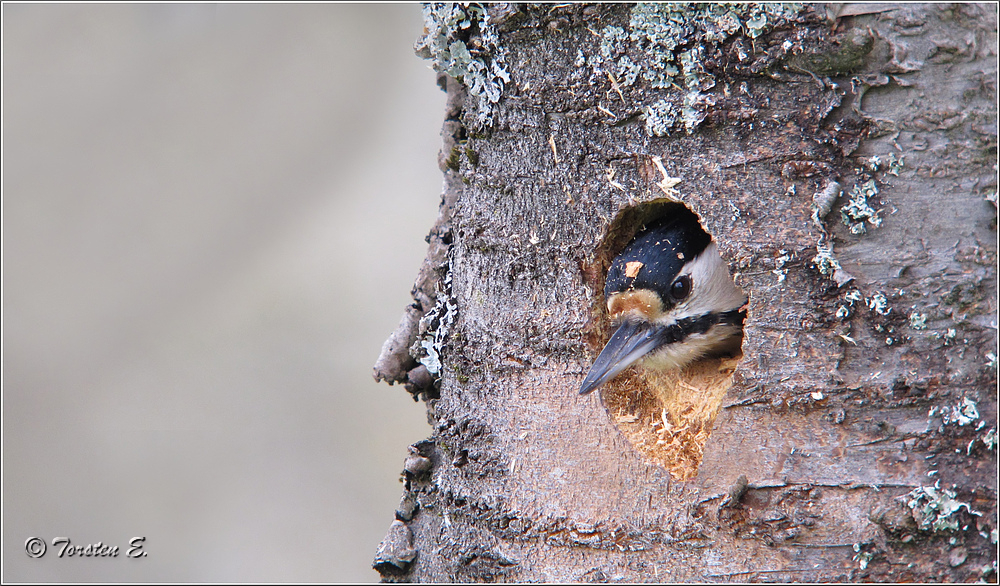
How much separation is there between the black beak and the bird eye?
120 mm

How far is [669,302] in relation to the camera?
2424 mm

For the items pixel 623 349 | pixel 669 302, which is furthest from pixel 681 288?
pixel 623 349

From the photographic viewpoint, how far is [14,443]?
4801 mm

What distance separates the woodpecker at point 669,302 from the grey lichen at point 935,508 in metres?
0.68

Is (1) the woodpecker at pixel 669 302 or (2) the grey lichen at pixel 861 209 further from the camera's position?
(1) the woodpecker at pixel 669 302

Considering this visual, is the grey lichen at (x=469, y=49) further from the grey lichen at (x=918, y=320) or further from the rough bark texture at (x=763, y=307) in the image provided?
the grey lichen at (x=918, y=320)

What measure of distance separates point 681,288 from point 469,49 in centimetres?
101

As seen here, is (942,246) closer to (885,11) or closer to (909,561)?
(885,11)

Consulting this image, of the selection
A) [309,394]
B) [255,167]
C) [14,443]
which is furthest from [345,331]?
[14,443]

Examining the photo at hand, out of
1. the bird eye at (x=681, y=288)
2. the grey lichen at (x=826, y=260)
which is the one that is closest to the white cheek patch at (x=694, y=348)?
the bird eye at (x=681, y=288)

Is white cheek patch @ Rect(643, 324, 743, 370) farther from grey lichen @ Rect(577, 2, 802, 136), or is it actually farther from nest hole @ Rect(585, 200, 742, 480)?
grey lichen @ Rect(577, 2, 802, 136)

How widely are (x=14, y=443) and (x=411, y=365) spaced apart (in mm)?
3690

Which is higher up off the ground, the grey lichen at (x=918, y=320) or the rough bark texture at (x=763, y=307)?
the rough bark texture at (x=763, y=307)

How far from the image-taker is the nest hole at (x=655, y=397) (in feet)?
6.29
